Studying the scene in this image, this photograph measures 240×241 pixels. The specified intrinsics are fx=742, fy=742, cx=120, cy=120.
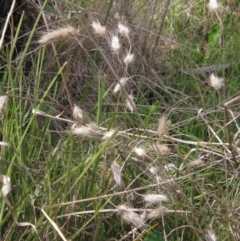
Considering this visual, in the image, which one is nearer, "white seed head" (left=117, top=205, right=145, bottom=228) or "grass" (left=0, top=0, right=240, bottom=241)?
"white seed head" (left=117, top=205, right=145, bottom=228)

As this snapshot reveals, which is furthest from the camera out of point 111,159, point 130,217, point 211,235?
point 111,159

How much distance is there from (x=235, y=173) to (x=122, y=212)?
0.45 meters

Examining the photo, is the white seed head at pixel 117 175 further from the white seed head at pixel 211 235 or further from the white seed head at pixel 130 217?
the white seed head at pixel 211 235

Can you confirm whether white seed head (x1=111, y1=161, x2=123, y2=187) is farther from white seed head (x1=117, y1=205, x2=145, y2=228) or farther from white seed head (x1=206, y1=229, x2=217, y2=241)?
white seed head (x1=206, y1=229, x2=217, y2=241)

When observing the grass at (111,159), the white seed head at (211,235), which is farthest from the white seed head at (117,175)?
the white seed head at (211,235)

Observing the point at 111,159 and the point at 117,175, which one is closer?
the point at 117,175

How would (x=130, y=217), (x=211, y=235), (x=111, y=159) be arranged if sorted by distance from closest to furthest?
(x=130, y=217)
(x=211, y=235)
(x=111, y=159)

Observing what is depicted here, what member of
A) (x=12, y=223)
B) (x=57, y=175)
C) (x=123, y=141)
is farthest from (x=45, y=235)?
(x=123, y=141)

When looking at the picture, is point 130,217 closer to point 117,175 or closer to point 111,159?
point 117,175

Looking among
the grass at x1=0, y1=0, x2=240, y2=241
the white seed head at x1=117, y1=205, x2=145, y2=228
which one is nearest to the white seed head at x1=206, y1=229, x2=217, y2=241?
the grass at x1=0, y1=0, x2=240, y2=241

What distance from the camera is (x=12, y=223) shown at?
5.68ft

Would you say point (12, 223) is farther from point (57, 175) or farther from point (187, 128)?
point (187, 128)

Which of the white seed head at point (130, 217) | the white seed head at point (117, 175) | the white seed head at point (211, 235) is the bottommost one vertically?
the white seed head at point (211, 235)

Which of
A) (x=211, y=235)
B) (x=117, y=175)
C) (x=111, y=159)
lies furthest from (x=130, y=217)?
(x=111, y=159)
